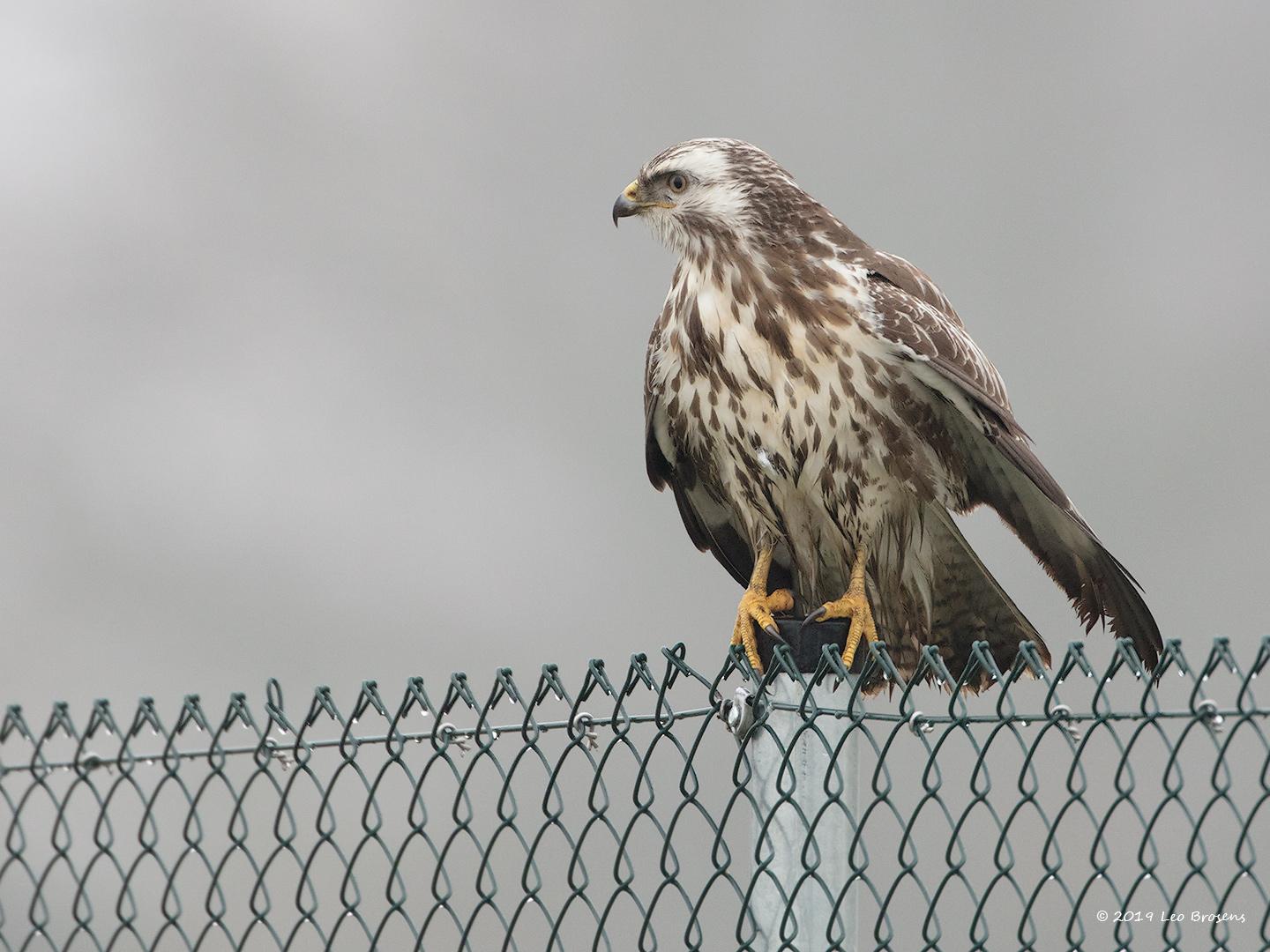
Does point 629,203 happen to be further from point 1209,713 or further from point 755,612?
point 1209,713

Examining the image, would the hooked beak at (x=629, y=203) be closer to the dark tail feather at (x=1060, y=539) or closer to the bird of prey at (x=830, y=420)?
the bird of prey at (x=830, y=420)

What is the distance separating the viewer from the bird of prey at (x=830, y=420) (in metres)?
2.97

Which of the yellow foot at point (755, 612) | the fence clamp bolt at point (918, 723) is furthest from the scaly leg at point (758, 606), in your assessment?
the fence clamp bolt at point (918, 723)

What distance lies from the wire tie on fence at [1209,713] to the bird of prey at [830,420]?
1.21 meters

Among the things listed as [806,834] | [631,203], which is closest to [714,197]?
[631,203]

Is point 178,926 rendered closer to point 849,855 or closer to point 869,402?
point 849,855

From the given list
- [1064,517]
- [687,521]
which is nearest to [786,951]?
[1064,517]

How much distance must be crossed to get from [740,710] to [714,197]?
5.06 ft

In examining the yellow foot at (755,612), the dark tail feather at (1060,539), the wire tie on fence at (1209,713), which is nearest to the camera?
→ the wire tie on fence at (1209,713)

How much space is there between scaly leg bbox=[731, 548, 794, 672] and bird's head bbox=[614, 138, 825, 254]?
674 mm

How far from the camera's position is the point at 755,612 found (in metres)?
3.04

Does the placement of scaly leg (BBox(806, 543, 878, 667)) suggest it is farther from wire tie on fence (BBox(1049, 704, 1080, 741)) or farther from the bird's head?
wire tie on fence (BBox(1049, 704, 1080, 741))

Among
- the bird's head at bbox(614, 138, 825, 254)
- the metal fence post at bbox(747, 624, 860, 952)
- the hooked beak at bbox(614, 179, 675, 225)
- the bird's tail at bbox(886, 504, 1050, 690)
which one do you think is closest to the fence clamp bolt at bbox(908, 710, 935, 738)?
the metal fence post at bbox(747, 624, 860, 952)

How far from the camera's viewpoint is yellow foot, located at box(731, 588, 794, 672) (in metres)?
2.93
